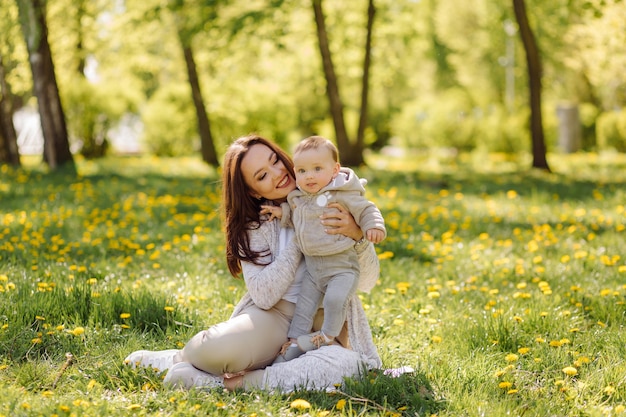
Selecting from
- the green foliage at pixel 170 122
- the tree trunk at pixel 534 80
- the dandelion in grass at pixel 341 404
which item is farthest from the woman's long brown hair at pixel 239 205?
the green foliage at pixel 170 122

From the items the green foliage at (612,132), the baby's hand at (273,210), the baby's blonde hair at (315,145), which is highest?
the baby's blonde hair at (315,145)

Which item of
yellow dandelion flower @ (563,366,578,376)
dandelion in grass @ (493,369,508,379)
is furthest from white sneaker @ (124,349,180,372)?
yellow dandelion flower @ (563,366,578,376)

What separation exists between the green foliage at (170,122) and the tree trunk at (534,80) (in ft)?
33.7

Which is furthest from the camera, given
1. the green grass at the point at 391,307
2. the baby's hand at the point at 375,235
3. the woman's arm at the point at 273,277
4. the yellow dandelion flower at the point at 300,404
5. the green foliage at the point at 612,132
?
the green foliage at the point at 612,132

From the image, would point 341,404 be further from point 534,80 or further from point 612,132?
point 612,132

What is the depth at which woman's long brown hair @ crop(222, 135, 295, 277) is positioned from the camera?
3.44m

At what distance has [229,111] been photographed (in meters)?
19.3

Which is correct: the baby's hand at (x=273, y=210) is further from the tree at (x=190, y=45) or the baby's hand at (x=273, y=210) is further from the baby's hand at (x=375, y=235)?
the tree at (x=190, y=45)

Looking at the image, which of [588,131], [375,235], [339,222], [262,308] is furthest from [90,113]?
[588,131]

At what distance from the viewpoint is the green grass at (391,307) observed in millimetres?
2941

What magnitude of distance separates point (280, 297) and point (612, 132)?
21.6 m

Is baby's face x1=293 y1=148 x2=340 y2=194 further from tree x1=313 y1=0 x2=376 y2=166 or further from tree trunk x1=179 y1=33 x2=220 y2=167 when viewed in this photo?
tree trunk x1=179 y1=33 x2=220 y2=167

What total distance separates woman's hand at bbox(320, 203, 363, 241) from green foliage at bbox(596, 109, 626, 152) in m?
21.1

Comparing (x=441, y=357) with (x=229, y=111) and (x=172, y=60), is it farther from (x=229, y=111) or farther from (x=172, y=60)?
(x=172, y=60)
